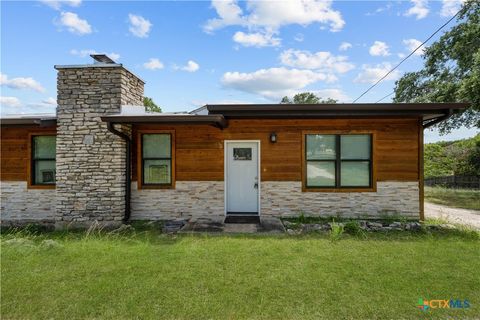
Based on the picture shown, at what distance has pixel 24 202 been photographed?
6688mm

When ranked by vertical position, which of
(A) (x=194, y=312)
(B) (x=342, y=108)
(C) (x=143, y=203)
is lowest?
(A) (x=194, y=312)

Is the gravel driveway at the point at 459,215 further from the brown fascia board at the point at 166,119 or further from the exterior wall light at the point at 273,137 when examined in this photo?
the brown fascia board at the point at 166,119

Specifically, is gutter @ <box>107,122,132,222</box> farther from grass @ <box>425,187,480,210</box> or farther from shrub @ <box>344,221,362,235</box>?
grass @ <box>425,187,480,210</box>

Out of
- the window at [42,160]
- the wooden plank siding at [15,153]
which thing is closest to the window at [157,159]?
the window at [42,160]

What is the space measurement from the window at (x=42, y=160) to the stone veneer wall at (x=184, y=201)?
2.43 metres

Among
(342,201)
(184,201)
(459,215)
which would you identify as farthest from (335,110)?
(459,215)

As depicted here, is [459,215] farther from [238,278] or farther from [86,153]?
[86,153]

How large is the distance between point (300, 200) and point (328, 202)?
0.75 metres

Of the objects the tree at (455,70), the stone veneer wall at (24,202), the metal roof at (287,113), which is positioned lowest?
the stone veneer wall at (24,202)

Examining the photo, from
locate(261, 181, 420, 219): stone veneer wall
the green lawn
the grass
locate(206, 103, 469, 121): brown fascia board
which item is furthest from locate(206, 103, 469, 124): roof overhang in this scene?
the grass

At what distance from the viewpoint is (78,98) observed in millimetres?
6082

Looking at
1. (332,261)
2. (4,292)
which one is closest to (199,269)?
(332,261)

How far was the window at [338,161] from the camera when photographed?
21.3 ft

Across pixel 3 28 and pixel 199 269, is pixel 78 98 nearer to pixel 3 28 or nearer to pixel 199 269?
pixel 3 28
